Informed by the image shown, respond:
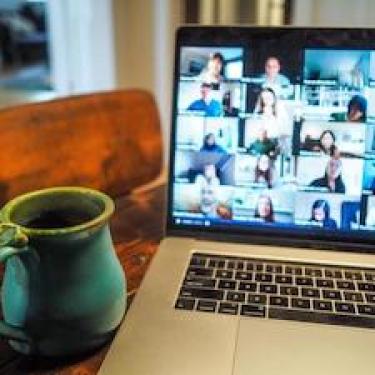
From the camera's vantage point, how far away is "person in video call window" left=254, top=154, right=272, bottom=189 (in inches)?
30.1

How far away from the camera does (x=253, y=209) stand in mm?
774

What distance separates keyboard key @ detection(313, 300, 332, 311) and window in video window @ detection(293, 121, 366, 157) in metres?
0.20

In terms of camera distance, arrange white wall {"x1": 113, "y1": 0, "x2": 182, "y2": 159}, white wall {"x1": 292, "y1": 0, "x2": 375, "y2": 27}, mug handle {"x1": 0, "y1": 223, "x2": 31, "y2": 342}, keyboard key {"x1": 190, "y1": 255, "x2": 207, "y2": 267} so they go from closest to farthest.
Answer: mug handle {"x1": 0, "y1": 223, "x2": 31, "y2": 342} < keyboard key {"x1": 190, "y1": 255, "x2": 207, "y2": 267} < white wall {"x1": 292, "y1": 0, "x2": 375, "y2": 27} < white wall {"x1": 113, "y1": 0, "x2": 182, "y2": 159}

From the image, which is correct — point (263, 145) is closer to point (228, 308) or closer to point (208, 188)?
point (208, 188)

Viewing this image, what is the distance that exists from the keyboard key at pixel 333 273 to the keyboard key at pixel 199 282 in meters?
0.14

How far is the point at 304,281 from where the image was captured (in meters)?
0.69

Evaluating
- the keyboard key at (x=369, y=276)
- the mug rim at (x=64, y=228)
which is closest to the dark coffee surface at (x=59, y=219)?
the mug rim at (x=64, y=228)

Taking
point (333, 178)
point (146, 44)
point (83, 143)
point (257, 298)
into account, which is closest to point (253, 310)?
point (257, 298)

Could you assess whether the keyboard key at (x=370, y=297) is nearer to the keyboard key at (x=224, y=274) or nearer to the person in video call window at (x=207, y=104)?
the keyboard key at (x=224, y=274)

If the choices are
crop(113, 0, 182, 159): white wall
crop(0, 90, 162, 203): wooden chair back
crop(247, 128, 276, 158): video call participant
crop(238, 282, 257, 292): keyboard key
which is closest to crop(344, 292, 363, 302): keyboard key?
crop(238, 282, 257, 292): keyboard key

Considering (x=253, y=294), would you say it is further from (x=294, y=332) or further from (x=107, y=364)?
(x=107, y=364)

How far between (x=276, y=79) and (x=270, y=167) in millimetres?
114

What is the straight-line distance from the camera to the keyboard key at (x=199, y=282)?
68 cm

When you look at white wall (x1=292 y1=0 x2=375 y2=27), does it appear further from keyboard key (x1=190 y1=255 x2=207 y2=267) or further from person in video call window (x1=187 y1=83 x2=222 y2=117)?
keyboard key (x1=190 y1=255 x2=207 y2=267)
